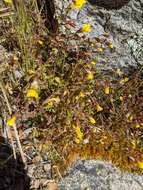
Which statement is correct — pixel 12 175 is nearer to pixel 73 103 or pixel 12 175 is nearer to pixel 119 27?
pixel 73 103

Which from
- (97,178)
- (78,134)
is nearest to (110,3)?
(78,134)

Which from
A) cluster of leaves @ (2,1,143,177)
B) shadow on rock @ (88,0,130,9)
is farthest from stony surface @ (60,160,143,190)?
shadow on rock @ (88,0,130,9)

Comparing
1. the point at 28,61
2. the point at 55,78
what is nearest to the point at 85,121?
the point at 55,78

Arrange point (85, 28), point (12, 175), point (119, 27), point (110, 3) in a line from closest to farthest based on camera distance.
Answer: point (12, 175)
point (85, 28)
point (110, 3)
point (119, 27)

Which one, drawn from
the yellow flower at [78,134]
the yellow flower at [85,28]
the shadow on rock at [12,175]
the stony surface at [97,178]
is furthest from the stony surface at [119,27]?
the shadow on rock at [12,175]

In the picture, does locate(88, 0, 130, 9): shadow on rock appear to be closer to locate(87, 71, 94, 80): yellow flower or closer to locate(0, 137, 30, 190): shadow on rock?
locate(87, 71, 94, 80): yellow flower

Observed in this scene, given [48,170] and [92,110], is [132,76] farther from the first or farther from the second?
[48,170]

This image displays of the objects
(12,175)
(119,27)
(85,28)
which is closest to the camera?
(12,175)
